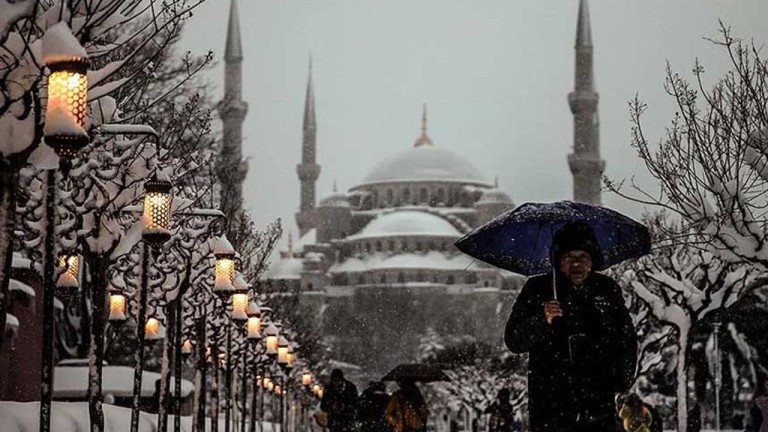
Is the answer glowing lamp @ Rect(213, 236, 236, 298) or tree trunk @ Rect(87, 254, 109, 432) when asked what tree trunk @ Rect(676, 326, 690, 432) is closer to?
glowing lamp @ Rect(213, 236, 236, 298)

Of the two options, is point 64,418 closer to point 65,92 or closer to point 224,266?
point 224,266

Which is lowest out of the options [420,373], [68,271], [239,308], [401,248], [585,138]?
[420,373]

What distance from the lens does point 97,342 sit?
526 inches

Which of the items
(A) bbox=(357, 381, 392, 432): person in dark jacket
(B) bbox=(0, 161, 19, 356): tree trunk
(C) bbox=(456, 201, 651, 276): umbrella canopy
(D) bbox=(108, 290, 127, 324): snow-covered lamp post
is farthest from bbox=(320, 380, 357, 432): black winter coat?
(C) bbox=(456, 201, 651, 276): umbrella canopy

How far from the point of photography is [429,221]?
132000 millimetres

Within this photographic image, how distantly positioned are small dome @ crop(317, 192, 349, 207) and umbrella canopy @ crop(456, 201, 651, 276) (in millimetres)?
124274

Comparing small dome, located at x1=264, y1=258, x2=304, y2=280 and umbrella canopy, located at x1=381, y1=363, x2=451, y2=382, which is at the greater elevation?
small dome, located at x1=264, y1=258, x2=304, y2=280

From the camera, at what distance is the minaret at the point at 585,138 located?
97250mm

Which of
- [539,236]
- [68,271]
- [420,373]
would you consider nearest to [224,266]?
[68,271]

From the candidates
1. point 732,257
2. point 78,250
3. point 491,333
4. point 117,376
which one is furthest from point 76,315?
point 491,333

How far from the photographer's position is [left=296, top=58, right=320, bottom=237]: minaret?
13375 cm

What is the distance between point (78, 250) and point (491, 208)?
115m

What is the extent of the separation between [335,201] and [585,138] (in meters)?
39.5

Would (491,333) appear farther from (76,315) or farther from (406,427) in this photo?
(406,427)
